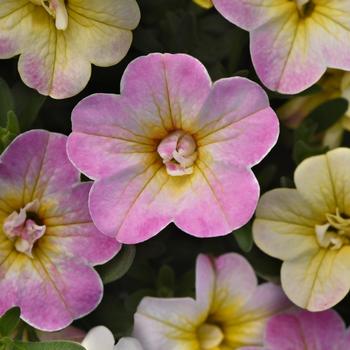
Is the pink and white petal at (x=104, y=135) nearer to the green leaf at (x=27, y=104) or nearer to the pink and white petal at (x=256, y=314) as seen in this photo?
the green leaf at (x=27, y=104)

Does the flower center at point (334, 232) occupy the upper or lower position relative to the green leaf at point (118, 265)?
upper

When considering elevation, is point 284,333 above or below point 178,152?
below

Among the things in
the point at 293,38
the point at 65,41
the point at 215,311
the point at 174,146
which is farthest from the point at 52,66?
the point at 215,311

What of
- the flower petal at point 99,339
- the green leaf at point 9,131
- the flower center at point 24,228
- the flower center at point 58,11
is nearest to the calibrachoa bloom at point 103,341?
the flower petal at point 99,339

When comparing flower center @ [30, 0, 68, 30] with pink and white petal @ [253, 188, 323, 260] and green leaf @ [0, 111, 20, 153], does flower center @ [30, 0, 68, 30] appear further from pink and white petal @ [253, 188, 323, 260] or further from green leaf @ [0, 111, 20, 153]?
pink and white petal @ [253, 188, 323, 260]

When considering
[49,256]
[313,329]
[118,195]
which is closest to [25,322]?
[49,256]

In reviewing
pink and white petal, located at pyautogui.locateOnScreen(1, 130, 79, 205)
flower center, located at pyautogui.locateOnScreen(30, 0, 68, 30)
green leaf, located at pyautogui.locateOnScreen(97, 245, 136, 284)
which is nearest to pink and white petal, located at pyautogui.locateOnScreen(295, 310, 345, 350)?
green leaf, located at pyautogui.locateOnScreen(97, 245, 136, 284)

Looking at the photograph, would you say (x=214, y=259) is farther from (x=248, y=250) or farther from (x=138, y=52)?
(x=138, y=52)

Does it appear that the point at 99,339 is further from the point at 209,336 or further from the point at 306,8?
the point at 306,8
